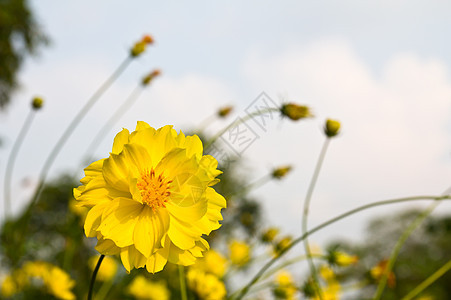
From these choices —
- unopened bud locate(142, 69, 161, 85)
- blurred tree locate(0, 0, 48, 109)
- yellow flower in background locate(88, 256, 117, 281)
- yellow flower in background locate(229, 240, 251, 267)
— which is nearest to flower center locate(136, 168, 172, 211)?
yellow flower in background locate(229, 240, 251, 267)

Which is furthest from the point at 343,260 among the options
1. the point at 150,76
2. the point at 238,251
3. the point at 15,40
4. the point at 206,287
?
the point at 15,40

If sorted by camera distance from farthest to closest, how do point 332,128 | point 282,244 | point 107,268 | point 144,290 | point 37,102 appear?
1. point 107,268
2. point 144,290
3. point 37,102
4. point 282,244
5. point 332,128

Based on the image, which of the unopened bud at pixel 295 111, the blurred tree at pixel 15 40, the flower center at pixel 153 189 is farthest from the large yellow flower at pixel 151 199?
the blurred tree at pixel 15 40

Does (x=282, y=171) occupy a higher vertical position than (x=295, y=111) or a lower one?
lower

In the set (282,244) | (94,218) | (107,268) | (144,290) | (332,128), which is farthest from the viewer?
(107,268)

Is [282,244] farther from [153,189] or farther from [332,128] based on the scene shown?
[153,189]

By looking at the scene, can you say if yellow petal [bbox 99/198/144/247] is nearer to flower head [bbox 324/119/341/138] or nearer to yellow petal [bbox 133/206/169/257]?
yellow petal [bbox 133/206/169/257]

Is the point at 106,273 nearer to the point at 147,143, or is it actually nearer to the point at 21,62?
the point at 147,143
